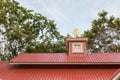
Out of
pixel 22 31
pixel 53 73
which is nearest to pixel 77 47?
pixel 53 73

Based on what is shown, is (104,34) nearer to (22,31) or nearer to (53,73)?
(22,31)

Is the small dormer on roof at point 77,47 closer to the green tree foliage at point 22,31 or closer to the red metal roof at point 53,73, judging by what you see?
the red metal roof at point 53,73

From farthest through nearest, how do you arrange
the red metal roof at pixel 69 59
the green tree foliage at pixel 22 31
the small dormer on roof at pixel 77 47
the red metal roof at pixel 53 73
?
the green tree foliage at pixel 22 31 < the small dormer on roof at pixel 77 47 < the red metal roof at pixel 69 59 < the red metal roof at pixel 53 73

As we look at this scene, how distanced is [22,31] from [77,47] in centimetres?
971

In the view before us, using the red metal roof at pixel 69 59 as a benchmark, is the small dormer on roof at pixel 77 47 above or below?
above

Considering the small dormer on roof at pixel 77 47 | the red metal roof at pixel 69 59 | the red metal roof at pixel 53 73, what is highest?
the small dormer on roof at pixel 77 47

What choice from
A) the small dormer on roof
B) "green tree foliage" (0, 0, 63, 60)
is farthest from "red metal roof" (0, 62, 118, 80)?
"green tree foliage" (0, 0, 63, 60)

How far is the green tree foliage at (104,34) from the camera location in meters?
29.9

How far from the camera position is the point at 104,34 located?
30266 millimetres

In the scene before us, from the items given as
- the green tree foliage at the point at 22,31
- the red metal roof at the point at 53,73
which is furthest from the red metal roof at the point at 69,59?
the green tree foliage at the point at 22,31

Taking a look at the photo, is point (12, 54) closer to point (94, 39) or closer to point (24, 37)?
point (24, 37)

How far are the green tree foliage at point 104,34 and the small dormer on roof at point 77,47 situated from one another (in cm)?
1141

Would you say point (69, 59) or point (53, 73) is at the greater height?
point (69, 59)

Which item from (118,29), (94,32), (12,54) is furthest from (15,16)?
(118,29)
